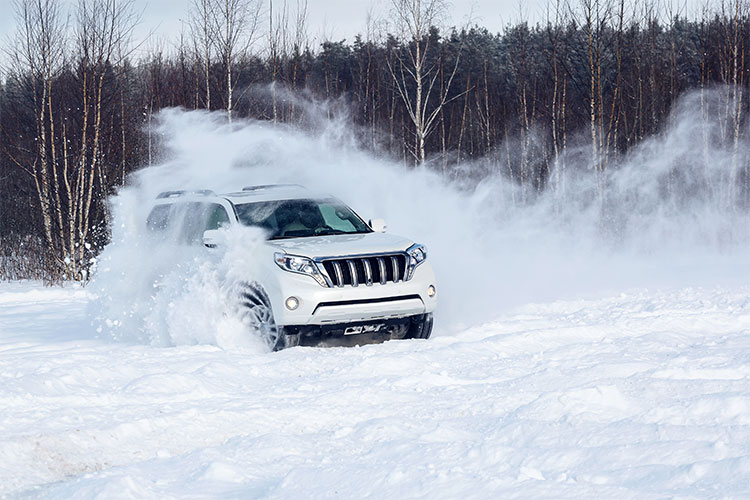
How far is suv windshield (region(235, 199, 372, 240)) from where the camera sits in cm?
909

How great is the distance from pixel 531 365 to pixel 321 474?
321cm

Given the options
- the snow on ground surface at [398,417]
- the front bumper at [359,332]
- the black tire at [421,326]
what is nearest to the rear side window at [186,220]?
the snow on ground surface at [398,417]

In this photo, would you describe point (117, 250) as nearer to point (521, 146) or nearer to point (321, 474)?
point (321, 474)

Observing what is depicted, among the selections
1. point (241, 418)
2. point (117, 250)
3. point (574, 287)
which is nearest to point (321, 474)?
point (241, 418)

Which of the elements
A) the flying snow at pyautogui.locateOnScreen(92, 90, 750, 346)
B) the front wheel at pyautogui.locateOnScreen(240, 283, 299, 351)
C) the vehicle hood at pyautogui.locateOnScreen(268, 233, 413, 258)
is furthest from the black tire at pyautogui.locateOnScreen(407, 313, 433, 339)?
the front wheel at pyautogui.locateOnScreen(240, 283, 299, 351)

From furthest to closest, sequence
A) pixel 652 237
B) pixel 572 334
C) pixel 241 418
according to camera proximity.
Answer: pixel 652 237
pixel 572 334
pixel 241 418

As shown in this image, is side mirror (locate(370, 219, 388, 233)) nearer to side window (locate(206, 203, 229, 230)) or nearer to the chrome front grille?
the chrome front grille

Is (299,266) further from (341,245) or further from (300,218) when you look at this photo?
(300,218)

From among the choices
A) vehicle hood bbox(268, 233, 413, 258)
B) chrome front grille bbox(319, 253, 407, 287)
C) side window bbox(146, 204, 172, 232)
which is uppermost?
side window bbox(146, 204, 172, 232)

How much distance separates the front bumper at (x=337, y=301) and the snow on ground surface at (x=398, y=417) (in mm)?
320

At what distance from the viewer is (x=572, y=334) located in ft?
28.8

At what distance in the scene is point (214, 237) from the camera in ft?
28.3

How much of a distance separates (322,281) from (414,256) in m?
1.07

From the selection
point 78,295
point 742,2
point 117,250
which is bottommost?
point 78,295
